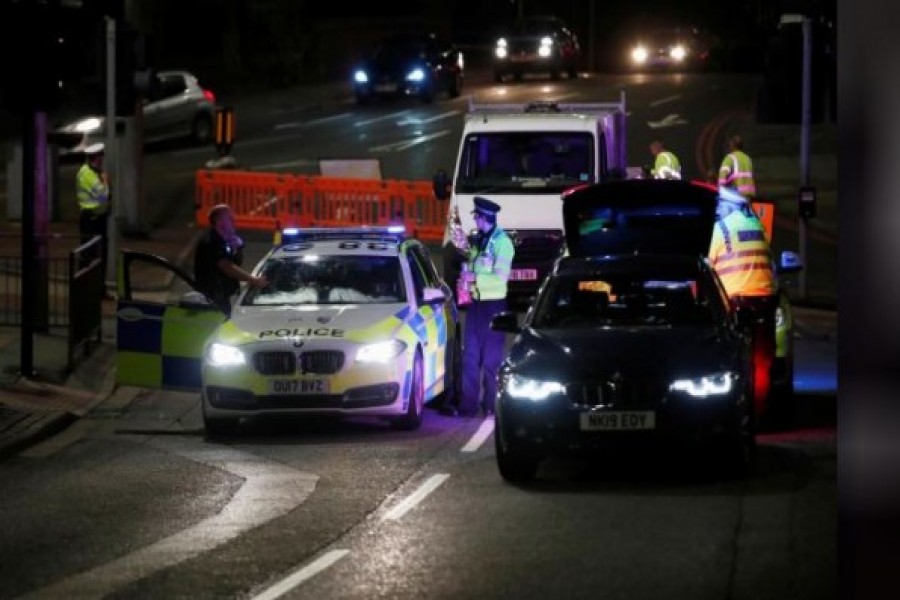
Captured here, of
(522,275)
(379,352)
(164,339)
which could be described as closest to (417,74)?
(522,275)

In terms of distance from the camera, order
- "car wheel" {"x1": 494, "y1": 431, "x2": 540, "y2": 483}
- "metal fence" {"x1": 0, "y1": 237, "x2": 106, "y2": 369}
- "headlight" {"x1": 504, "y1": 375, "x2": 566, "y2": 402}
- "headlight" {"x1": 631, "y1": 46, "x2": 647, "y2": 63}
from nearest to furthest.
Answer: "headlight" {"x1": 504, "y1": 375, "x2": 566, "y2": 402} < "car wheel" {"x1": 494, "y1": 431, "x2": 540, "y2": 483} < "metal fence" {"x1": 0, "y1": 237, "x2": 106, "y2": 369} < "headlight" {"x1": 631, "y1": 46, "x2": 647, "y2": 63}

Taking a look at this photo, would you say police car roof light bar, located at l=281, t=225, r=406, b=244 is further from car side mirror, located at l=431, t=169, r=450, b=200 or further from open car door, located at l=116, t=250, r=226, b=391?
car side mirror, located at l=431, t=169, r=450, b=200

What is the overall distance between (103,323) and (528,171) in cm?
543

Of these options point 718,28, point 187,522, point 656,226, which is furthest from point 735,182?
point 718,28

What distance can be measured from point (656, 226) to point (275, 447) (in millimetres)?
4353

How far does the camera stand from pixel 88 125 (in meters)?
38.1

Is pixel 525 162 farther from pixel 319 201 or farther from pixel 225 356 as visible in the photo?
pixel 225 356

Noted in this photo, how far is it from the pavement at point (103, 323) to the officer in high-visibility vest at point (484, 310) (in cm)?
276

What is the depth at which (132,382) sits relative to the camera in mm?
15508

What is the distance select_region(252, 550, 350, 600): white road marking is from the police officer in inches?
286

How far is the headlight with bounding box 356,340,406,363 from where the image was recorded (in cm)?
1357

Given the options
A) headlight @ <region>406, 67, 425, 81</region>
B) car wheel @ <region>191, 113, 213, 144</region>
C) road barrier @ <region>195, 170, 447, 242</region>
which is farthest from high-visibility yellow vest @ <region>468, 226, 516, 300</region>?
headlight @ <region>406, 67, 425, 81</region>

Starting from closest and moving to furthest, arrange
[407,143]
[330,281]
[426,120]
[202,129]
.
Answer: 1. [330,281]
2. [407,143]
3. [202,129]
4. [426,120]

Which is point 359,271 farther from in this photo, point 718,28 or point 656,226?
point 718,28
